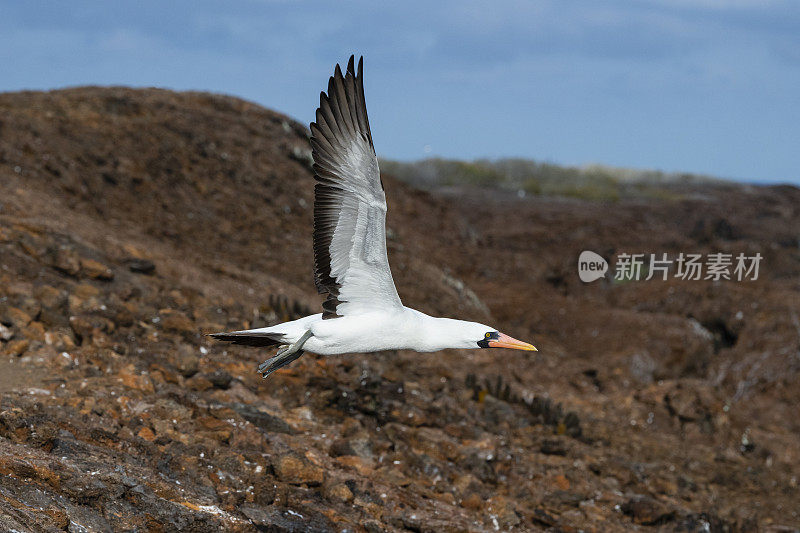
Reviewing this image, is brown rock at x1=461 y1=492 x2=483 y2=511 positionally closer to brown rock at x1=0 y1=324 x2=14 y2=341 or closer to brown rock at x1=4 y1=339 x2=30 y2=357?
brown rock at x1=4 y1=339 x2=30 y2=357

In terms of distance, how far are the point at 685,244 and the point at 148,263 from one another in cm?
1959

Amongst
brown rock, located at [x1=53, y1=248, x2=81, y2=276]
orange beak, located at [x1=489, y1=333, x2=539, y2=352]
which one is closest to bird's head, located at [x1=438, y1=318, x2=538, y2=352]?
orange beak, located at [x1=489, y1=333, x2=539, y2=352]

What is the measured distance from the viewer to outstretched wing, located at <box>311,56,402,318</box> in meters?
5.57

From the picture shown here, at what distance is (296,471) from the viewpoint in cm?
697

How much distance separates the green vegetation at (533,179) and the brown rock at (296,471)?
30.6 m

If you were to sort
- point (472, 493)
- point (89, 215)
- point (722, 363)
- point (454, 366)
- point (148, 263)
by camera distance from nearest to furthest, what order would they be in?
point (472, 493)
point (148, 263)
point (454, 366)
point (89, 215)
point (722, 363)

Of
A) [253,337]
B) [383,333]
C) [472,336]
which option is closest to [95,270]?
[253,337]

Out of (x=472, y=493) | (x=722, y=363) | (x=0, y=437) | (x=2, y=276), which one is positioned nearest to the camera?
(x=0, y=437)

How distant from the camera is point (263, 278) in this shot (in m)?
13.6

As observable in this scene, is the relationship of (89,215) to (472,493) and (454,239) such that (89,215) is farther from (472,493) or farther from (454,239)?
(454,239)

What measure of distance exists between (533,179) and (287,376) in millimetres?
34154

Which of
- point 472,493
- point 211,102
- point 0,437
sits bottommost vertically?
point 472,493

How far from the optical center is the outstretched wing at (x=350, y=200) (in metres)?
5.57

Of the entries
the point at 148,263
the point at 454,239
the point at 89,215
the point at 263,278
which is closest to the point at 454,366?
the point at 263,278
